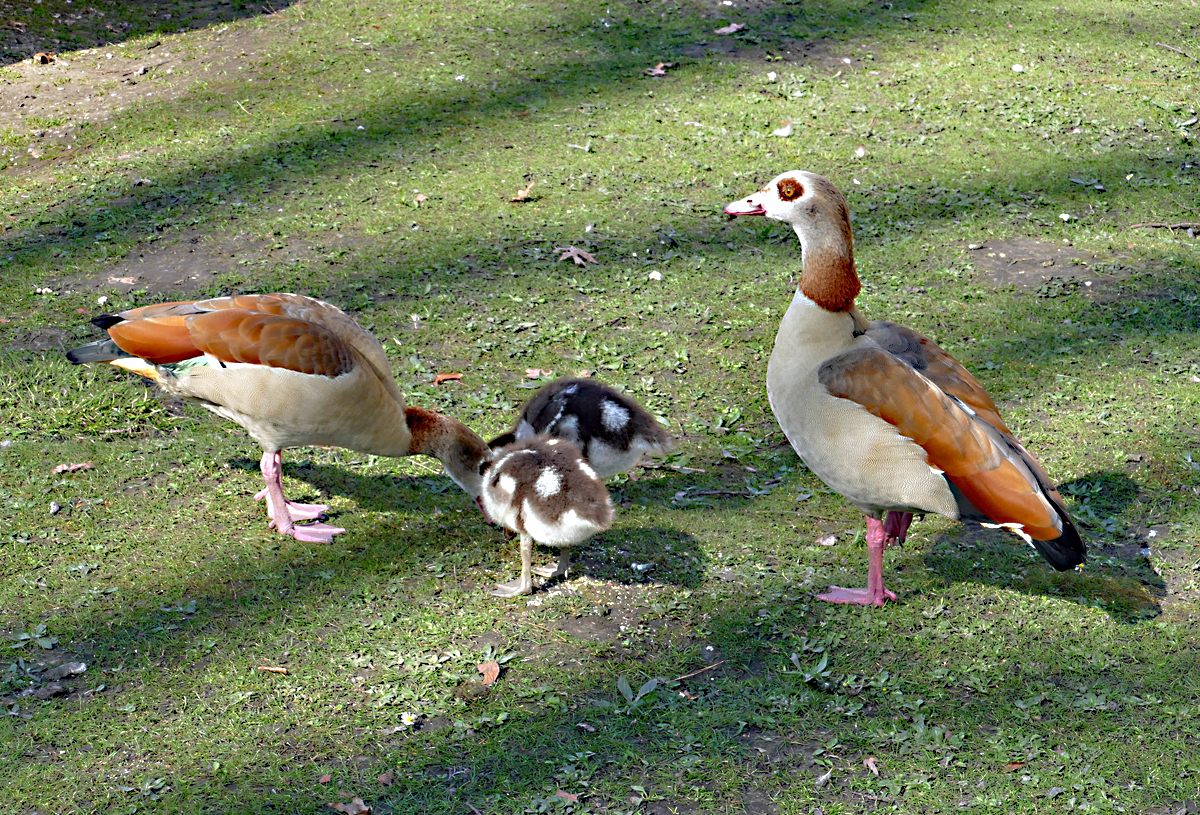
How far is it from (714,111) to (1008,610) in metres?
6.73

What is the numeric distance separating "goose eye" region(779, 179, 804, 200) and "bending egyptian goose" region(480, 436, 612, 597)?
1.61 meters

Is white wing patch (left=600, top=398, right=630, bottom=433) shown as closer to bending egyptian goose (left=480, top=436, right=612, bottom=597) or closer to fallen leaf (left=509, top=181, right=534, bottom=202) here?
bending egyptian goose (left=480, top=436, right=612, bottom=597)

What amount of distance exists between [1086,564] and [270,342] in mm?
4278

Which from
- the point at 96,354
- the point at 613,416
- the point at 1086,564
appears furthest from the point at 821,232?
the point at 96,354

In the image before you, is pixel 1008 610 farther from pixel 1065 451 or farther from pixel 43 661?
pixel 43 661

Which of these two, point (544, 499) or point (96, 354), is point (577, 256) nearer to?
point (544, 499)

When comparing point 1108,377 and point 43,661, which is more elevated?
point 43,661

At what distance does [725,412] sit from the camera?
680cm

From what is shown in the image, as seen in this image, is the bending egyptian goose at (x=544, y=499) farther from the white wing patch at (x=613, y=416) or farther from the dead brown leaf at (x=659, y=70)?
the dead brown leaf at (x=659, y=70)

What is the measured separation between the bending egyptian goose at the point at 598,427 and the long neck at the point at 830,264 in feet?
4.14

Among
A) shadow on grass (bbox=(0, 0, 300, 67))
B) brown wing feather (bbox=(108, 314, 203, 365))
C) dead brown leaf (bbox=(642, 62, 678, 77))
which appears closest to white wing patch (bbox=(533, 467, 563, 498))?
brown wing feather (bbox=(108, 314, 203, 365))

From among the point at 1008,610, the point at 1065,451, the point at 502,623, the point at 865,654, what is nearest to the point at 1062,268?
the point at 1065,451

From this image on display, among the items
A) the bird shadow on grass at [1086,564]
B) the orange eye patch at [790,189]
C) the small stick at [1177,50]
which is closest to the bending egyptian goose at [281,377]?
the orange eye patch at [790,189]

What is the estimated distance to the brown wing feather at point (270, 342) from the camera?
5.34m
